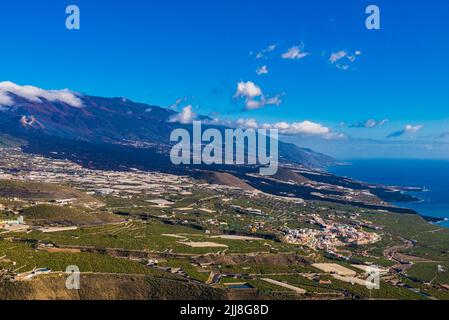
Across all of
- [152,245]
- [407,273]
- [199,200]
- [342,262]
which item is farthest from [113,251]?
[199,200]

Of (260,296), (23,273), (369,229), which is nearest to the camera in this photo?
(23,273)

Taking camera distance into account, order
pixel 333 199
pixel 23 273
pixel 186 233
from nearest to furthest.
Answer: pixel 23 273 → pixel 186 233 → pixel 333 199

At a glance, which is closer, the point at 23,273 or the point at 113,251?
the point at 23,273

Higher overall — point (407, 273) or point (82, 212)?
point (82, 212)

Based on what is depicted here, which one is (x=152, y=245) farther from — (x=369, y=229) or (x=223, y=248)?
(x=369, y=229)
